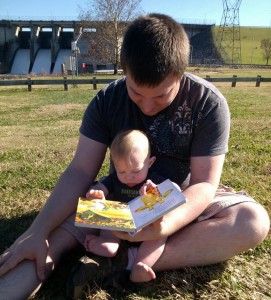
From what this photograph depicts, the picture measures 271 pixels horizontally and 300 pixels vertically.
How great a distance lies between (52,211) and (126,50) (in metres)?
0.91

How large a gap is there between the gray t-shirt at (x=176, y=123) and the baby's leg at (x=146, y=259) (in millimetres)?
469

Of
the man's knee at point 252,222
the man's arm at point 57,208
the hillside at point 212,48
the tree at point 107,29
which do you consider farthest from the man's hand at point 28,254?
Result: the hillside at point 212,48

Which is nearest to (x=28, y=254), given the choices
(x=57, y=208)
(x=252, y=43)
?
(x=57, y=208)

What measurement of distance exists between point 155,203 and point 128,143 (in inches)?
17.3

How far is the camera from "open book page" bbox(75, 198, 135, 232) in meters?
1.70

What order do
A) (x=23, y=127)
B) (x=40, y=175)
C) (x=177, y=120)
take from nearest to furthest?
1. (x=177, y=120)
2. (x=40, y=175)
3. (x=23, y=127)

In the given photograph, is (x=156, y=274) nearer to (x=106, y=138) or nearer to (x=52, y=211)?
(x=52, y=211)

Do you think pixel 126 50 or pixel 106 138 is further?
pixel 106 138

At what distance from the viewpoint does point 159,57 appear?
72.6 inches

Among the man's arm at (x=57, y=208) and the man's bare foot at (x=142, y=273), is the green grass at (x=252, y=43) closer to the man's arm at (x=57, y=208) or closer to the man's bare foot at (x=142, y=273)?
the man's arm at (x=57, y=208)

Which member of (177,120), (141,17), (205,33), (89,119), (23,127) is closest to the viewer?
(141,17)

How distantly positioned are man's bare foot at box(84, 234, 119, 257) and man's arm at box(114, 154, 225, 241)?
0.18 m

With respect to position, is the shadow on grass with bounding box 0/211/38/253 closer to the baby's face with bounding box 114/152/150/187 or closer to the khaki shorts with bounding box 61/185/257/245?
the khaki shorts with bounding box 61/185/257/245

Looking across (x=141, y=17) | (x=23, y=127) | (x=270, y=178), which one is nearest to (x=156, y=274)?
(x=141, y=17)
